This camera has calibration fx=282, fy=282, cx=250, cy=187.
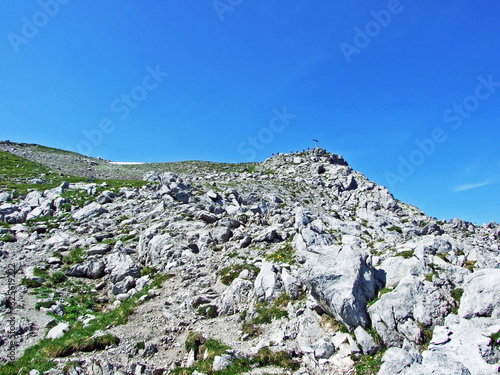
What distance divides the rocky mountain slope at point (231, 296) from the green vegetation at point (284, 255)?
0.31ft

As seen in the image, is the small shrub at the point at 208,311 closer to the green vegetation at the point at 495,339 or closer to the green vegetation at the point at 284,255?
the green vegetation at the point at 284,255

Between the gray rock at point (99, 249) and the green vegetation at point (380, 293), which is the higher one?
the green vegetation at point (380, 293)

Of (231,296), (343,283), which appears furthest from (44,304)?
(343,283)

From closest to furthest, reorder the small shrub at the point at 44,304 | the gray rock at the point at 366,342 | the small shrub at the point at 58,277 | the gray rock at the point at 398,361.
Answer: the gray rock at the point at 398,361 → the gray rock at the point at 366,342 → the small shrub at the point at 44,304 → the small shrub at the point at 58,277

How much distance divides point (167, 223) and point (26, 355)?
1719 cm

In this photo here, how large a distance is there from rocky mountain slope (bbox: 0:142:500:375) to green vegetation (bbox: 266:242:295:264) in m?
0.09

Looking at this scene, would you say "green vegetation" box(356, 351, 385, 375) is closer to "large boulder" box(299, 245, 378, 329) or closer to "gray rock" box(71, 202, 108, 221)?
"large boulder" box(299, 245, 378, 329)

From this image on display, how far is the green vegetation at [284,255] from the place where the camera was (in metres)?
22.0

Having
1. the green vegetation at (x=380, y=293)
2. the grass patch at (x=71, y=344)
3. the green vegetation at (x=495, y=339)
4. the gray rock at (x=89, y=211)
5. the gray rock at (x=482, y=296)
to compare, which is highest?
the gray rock at (x=89, y=211)

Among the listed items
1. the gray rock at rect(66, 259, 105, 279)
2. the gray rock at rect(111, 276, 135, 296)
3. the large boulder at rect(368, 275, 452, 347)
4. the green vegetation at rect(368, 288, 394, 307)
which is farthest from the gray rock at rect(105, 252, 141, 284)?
the large boulder at rect(368, 275, 452, 347)

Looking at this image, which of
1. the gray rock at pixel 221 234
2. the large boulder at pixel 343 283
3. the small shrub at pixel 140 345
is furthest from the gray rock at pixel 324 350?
the gray rock at pixel 221 234

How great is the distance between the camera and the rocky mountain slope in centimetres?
1272

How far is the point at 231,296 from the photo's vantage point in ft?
63.2

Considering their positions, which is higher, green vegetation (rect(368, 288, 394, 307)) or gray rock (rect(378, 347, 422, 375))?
green vegetation (rect(368, 288, 394, 307))
